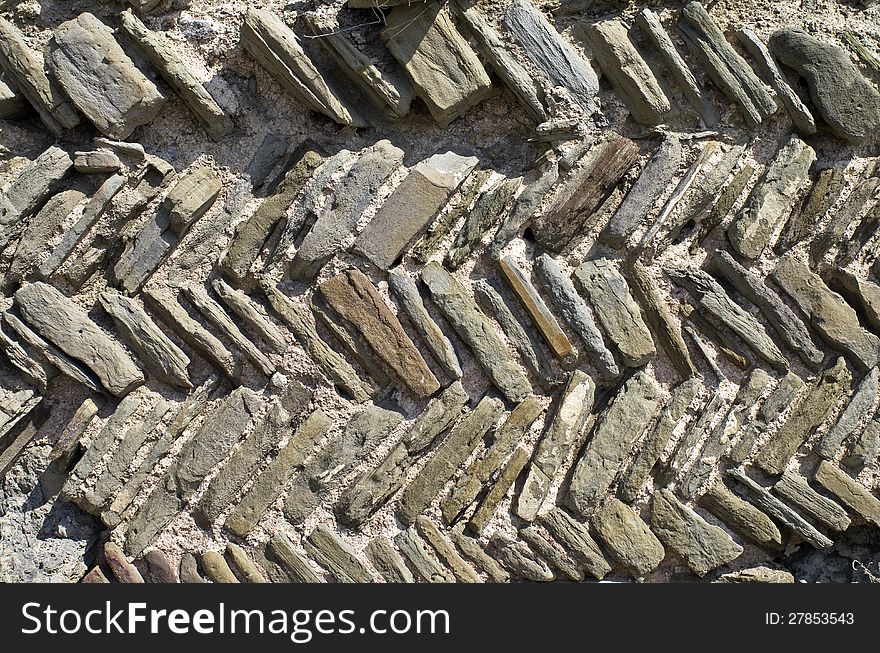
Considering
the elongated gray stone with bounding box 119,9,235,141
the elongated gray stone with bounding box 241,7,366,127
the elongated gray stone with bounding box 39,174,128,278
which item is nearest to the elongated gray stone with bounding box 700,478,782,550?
the elongated gray stone with bounding box 241,7,366,127

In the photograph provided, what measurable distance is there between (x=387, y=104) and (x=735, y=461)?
1.89 metres

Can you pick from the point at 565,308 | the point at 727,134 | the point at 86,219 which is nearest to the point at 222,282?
the point at 86,219

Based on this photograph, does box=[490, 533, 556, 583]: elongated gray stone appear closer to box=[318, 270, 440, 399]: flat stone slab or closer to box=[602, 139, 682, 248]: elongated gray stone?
box=[318, 270, 440, 399]: flat stone slab

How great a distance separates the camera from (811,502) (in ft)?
10.1

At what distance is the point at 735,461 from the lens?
3.07 m

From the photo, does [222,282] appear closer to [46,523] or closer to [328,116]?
[328,116]

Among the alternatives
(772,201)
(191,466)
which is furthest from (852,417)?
(191,466)

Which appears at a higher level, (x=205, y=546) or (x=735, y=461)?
(x=205, y=546)

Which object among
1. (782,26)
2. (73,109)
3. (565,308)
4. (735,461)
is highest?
(73,109)

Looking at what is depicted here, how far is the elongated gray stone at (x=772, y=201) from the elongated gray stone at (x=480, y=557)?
4.92ft

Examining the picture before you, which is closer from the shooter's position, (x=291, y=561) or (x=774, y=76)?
(x=291, y=561)

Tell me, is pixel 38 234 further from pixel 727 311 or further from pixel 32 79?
pixel 727 311

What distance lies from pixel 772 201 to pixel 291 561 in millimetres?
2263

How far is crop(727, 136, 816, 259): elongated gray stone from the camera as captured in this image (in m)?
3.11
